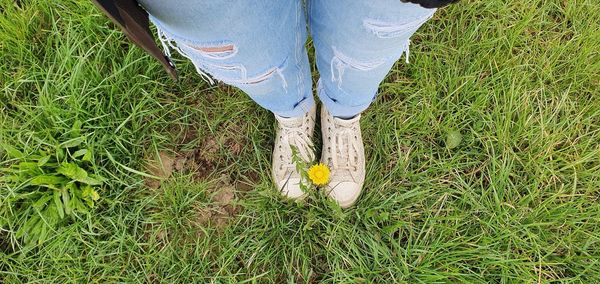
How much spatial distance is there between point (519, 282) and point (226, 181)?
35.8 inches

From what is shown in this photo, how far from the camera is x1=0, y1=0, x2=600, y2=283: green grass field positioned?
1.31 meters

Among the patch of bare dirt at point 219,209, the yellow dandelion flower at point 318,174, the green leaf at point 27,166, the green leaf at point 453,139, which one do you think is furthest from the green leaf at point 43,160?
the green leaf at point 453,139

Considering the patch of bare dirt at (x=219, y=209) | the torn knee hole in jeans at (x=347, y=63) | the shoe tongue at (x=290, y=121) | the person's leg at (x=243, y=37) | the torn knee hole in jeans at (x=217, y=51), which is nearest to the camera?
the person's leg at (x=243, y=37)

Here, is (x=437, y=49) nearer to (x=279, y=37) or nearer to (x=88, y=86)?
(x=279, y=37)

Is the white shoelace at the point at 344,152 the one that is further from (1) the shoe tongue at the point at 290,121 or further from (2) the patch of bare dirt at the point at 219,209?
(2) the patch of bare dirt at the point at 219,209

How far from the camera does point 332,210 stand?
52.3 inches

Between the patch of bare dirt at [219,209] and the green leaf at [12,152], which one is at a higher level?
the green leaf at [12,152]

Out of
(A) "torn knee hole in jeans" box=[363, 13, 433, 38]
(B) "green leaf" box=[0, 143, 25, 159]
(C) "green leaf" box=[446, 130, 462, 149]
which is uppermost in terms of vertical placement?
(A) "torn knee hole in jeans" box=[363, 13, 433, 38]

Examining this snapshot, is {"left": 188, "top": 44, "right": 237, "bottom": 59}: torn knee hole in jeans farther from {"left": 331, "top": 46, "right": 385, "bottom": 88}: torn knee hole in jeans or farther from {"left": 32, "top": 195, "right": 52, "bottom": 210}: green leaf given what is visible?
{"left": 32, "top": 195, "right": 52, "bottom": 210}: green leaf

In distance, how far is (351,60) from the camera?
0.84 metres

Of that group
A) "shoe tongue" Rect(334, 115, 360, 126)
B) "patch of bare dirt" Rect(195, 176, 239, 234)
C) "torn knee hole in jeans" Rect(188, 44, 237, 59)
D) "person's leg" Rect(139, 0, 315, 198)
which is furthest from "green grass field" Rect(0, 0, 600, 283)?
"torn knee hole in jeans" Rect(188, 44, 237, 59)

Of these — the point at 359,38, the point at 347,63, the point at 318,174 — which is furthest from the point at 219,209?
the point at 359,38

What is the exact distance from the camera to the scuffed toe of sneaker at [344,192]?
1.33m

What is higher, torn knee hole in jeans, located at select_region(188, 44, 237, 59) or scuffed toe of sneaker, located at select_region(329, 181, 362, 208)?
torn knee hole in jeans, located at select_region(188, 44, 237, 59)
